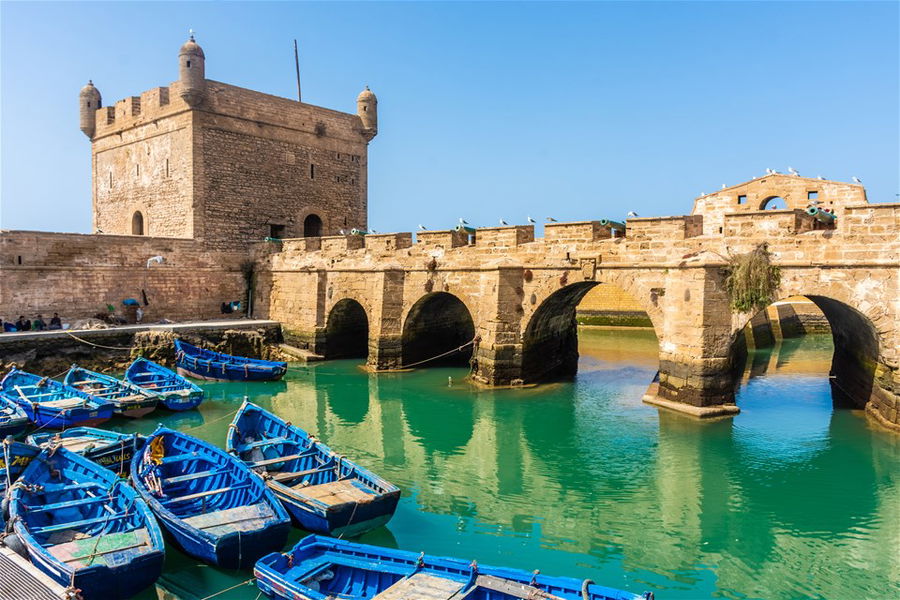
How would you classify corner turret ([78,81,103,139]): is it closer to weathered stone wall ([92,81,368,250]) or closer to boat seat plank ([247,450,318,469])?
weathered stone wall ([92,81,368,250])

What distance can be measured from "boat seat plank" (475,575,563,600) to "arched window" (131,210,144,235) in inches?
1007

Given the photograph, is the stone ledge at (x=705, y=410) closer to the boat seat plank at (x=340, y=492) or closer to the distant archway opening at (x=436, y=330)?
the distant archway opening at (x=436, y=330)

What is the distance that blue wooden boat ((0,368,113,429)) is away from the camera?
1265 centimetres

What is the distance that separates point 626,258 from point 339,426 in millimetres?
7935

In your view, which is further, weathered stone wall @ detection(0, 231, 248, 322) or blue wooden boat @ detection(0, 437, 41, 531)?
weathered stone wall @ detection(0, 231, 248, 322)

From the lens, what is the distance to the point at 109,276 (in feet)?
71.9

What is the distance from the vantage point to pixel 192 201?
78.2 feet

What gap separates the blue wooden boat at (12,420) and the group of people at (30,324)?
814 centimetres

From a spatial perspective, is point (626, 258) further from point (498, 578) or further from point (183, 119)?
point (183, 119)

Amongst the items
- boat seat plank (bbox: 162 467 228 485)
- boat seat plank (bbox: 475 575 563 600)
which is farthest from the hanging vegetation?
boat seat plank (bbox: 162 467 228 485)

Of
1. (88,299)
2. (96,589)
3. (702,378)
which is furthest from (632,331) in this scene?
(96,589)

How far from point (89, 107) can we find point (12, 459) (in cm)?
2462

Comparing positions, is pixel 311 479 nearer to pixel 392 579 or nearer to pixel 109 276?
pixel 392 579

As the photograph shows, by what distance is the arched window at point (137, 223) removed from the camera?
26891 mm
